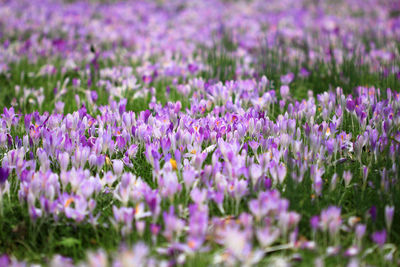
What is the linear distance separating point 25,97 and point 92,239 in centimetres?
273

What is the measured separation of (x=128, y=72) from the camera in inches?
208

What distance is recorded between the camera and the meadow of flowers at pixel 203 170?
87.0 inches

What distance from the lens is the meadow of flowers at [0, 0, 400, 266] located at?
2209mm

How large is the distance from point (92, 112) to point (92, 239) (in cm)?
199

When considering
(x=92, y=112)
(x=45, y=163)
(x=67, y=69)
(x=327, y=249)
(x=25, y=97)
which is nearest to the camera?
(x=327, y=249)

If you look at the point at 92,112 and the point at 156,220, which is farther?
the point at 92,112

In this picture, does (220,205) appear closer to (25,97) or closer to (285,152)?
(285,152)

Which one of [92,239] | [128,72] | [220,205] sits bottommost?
[92,239]

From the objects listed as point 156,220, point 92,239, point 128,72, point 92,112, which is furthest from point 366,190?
point 128,72

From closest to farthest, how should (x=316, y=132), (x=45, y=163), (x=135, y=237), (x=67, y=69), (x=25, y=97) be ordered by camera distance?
(x=135, y=237), (x=45, y=163), (x=316, y=132), (x=25, y=97), (x=67, y=69)

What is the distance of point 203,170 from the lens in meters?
2.75

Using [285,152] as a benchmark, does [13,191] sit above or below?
below

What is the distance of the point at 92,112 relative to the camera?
13.9 feet

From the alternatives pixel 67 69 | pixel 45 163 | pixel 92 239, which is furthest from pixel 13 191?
pixel 67 69
